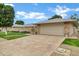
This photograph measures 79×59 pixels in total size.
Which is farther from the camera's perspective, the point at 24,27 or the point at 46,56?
the point at 24,27

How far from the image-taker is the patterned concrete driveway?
12.5 ft

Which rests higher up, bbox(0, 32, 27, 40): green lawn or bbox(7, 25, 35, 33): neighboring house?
bbox(7, 25, 35, 33): neighboring house

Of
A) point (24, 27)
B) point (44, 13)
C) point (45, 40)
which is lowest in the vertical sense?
point (45, 40)

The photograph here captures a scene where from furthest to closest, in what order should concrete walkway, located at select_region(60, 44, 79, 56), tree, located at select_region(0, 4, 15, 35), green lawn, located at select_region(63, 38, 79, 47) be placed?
tree, located at select_region(0, 4, 15, 35)
green lawn, located at select_region(63, 38, 79, 47)
concrete walkway, located at select_region(60, 44, 79, 56)

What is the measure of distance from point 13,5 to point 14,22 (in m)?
0.41

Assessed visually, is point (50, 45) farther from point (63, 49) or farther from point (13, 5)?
point (13, 5)

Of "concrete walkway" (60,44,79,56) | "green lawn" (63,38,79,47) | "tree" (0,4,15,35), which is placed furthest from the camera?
"tree" (0,4,15,35)

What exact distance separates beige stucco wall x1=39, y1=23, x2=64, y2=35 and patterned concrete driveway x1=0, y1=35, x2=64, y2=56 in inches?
5.4

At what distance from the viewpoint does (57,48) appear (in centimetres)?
391

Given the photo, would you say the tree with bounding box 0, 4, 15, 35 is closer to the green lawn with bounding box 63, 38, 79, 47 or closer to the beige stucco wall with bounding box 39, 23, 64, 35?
the beige stucco wall with bounding box 39, 23, 64, 35

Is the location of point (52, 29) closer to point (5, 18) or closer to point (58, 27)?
point (58, 27)

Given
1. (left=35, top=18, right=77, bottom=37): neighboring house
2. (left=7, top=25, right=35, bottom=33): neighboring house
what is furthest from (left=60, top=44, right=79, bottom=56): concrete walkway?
(left=7, top=25, right=35, bottom=33): neighboring house

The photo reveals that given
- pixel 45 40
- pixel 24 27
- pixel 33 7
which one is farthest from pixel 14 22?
pixel 45 40

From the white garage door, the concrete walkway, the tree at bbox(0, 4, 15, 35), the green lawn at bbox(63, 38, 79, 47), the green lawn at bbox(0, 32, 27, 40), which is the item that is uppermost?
the tree at bbox(0, 4, 15, 35)
